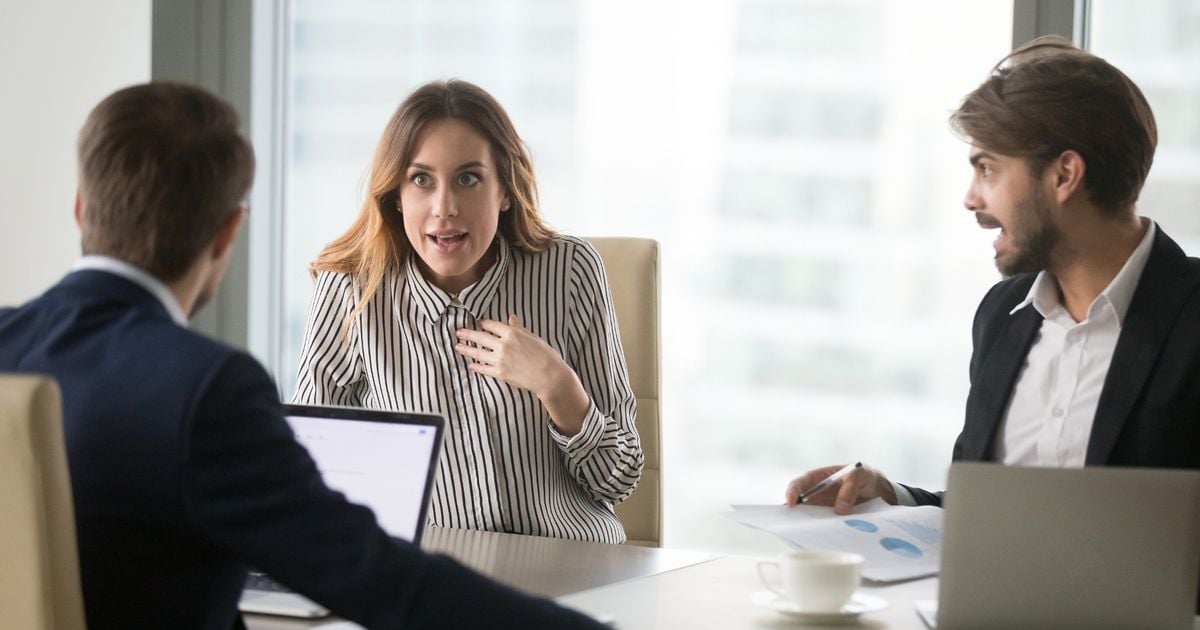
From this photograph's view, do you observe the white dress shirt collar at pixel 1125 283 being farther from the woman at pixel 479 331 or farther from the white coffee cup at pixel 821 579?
the woman at pixel 479 331

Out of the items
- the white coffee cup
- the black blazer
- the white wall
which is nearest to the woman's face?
the white coffee cup

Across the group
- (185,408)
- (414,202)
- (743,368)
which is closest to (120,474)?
(185,408)

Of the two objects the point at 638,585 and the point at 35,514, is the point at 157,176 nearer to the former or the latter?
the point at 35,514

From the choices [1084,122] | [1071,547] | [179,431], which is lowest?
[1071,547]

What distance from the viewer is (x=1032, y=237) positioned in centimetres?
198

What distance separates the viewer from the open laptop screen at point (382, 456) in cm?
165

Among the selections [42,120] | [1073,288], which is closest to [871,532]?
[1073,288]

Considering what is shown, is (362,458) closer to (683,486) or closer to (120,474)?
(120,474)

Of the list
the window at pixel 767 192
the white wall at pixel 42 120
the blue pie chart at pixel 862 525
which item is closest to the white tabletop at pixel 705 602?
the blue pie chart at pixel 862 525

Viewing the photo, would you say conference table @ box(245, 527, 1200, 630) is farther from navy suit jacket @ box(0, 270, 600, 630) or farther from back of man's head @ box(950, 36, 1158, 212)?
back of man's head @ box(950, 36, 1158, 212)

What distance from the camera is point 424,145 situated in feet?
7.30

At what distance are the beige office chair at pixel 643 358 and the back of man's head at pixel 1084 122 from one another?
73 cm

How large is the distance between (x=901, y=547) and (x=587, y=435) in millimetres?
576

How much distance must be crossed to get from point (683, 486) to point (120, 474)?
2383 millimetres
